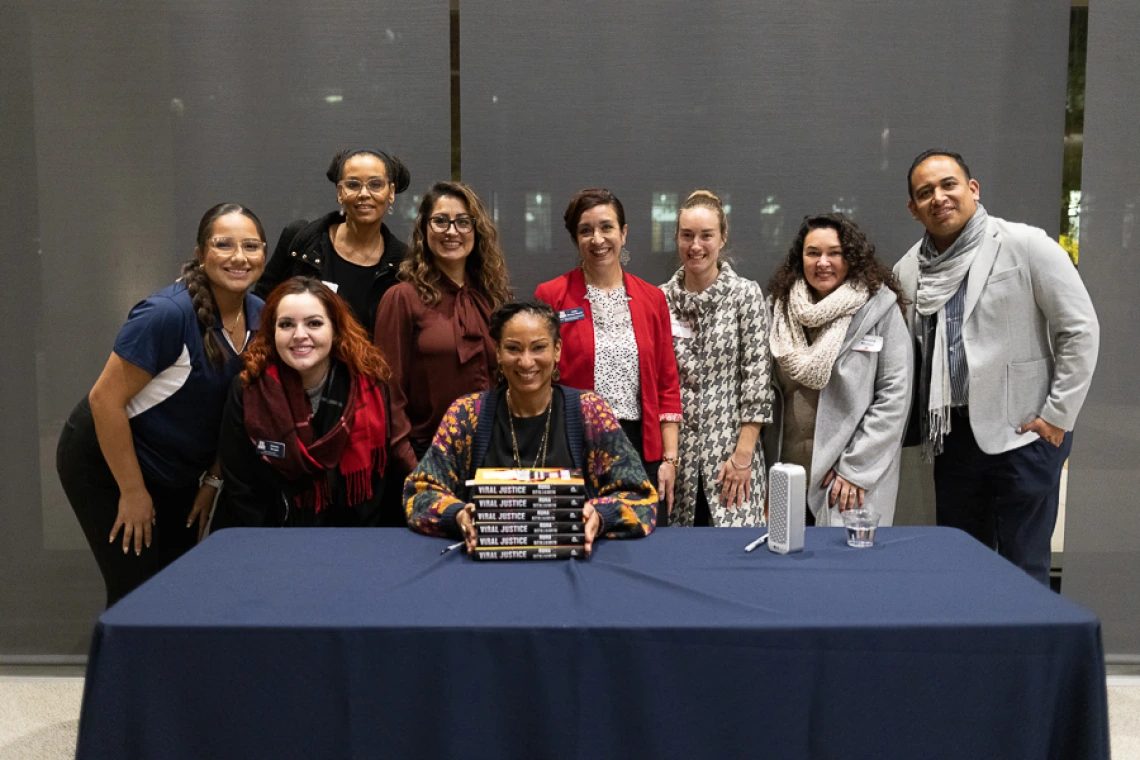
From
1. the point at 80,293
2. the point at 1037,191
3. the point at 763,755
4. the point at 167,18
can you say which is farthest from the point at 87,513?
the point at 1037,191

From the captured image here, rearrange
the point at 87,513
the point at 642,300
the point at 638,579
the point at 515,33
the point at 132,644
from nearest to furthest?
the point at 132,644
the point at 638,579
the point at 87,513
the point at 642,300
the point at 515,33

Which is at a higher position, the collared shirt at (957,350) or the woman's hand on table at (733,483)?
the collared shirt at (957,350)

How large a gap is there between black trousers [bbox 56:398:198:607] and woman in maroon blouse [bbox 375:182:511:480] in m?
0.79

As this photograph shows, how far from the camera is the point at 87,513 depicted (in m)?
2.98

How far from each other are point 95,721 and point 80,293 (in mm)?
2313

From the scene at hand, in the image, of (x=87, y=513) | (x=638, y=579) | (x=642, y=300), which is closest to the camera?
(x=638, y=579)

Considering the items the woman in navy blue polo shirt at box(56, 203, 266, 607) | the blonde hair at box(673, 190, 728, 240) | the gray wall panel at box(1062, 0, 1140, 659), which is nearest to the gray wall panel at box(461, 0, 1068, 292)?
the gray wall panel at box(1062, 0, 1140, 659)

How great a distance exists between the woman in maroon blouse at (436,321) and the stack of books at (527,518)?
2.69 ft

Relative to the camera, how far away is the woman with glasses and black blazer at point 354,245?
3182 mm

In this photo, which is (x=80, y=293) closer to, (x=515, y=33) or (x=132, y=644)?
(x=515, y=33)

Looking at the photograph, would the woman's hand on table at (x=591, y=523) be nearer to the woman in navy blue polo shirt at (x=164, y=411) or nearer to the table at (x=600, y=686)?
the table at (x=600, y=686)

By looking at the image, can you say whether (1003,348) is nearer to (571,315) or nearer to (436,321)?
(571,315)

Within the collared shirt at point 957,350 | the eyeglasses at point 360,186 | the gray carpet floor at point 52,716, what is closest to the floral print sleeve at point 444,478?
the eyeglasses at point 360,186

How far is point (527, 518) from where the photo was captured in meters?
2.21
